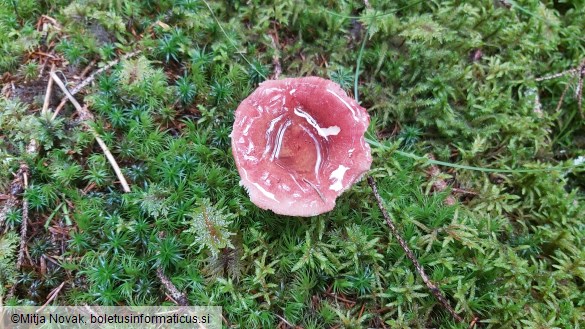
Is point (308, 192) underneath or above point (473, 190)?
above

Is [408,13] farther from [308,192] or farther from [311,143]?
[308,192]

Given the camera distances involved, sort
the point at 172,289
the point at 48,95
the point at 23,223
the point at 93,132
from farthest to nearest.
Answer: the point at 48,95 → the point at 93,132 → the point at 23,223 → the point at 172,289

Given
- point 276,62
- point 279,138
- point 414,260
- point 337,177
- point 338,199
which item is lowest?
point 414,260

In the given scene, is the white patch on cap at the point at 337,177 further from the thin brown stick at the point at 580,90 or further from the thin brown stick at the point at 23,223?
the thin brown stick at the point at 580,90

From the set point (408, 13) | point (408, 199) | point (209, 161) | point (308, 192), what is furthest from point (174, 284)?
point (408, 13)

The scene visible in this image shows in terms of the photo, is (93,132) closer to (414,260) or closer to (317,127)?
(317,127)

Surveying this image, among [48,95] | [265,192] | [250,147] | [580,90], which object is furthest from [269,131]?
[580,90]
